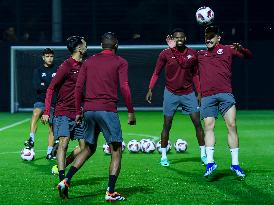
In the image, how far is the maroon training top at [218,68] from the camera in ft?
44.9

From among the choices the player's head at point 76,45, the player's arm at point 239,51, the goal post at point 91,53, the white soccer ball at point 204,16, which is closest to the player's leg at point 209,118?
the player's arm at point 239,51

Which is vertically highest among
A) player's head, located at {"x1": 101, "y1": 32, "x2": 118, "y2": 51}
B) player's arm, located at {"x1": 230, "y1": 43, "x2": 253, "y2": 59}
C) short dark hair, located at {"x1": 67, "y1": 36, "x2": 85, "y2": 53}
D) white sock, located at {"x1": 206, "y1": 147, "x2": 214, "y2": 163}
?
player's head, located at {"x1": 101, "y1": 32, "x2": 118, "y2": 51}

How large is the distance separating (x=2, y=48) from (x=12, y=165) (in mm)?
17891

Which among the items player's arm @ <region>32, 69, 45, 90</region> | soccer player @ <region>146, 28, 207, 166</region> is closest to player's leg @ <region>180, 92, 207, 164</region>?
soccer player @ <region>146, 28, 207, 166</region>

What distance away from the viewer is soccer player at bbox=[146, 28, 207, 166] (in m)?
15.0

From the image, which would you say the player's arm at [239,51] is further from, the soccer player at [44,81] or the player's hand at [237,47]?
the soccer player at [44,81]

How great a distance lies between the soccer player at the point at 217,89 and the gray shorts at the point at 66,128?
2.18m

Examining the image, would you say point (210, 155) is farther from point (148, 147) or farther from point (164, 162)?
point (148, 147)

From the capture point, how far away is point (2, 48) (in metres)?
32.9

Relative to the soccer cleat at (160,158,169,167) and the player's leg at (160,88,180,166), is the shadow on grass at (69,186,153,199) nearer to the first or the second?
the soccer cleat at (160,158,169,167)

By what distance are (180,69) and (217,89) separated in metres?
1.58

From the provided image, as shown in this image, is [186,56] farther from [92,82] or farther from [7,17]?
[7,17]

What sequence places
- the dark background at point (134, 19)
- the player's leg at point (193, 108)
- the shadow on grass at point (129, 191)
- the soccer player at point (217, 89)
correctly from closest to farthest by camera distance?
1. the shadow on grass at point (129, 191)
2. the soccer player at point (217, 89)
3. the player's leg at point (193, 108)
4. the dark background at point (134, 19)

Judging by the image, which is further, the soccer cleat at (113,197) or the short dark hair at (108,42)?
the short dark hair at (108,42)
